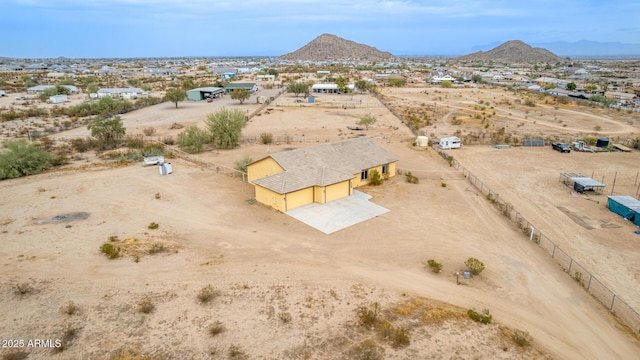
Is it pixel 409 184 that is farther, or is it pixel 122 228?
pixel 409 184

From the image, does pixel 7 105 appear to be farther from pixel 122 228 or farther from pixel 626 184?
pixel 626 184

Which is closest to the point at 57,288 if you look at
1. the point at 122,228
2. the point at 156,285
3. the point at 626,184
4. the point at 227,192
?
the point at 156,285

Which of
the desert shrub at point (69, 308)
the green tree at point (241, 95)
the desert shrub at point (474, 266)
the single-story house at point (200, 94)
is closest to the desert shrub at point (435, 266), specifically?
the desert shrub at point (474, 266)

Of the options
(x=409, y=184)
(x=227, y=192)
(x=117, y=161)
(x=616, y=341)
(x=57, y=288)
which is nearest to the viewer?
(x=616, y=341)

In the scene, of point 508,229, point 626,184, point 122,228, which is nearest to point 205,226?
point 122,228

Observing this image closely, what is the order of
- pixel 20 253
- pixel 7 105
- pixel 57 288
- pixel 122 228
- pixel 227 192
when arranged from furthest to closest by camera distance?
pixel 7 105 < pixel 227 192 < pixel 122 228 < pixel 20 253 < pixel 57 288
